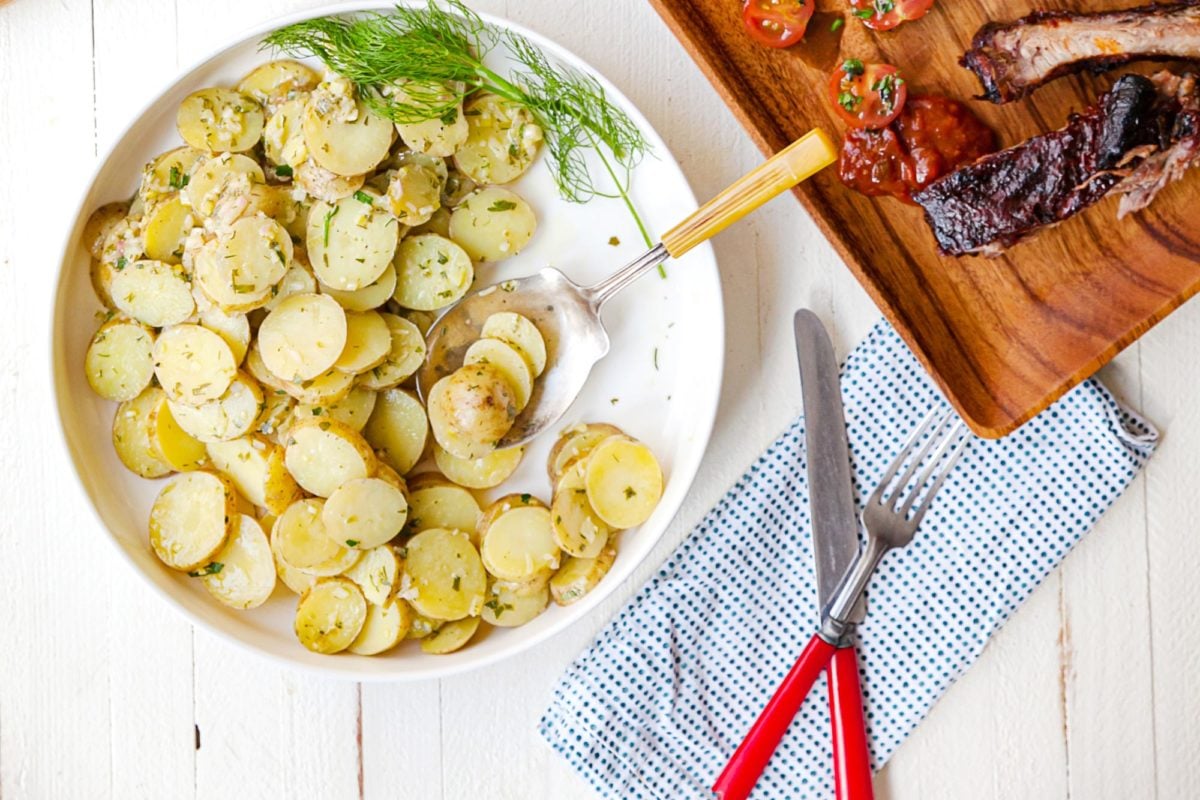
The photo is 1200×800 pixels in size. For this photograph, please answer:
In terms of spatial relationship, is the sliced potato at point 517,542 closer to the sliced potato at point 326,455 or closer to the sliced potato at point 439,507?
the sliced potato at point 439,507

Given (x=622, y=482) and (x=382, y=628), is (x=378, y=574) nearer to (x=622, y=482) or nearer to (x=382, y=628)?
(x=382, y=628)

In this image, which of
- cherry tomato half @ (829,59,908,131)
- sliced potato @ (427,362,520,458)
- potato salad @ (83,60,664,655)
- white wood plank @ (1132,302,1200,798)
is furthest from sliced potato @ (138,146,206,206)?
white wood plank @ (1132,302,1200,798)

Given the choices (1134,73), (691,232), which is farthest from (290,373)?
(1134,73)

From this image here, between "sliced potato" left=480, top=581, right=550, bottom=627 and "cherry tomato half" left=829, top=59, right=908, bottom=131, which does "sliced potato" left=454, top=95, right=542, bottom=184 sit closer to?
"cherry tomato half" left=829, top=59, right=908, bottom=131

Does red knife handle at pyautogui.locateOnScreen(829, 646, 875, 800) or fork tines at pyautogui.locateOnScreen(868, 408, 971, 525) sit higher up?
fork tines at pyautogui.locateOnScreen(868, 408, 971, 525)

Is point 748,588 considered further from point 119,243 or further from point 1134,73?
point 119,243

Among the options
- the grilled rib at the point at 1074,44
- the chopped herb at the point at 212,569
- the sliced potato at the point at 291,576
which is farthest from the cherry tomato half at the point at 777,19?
the chopped herb at the point at 212,569
